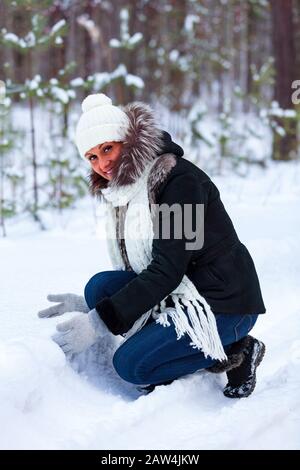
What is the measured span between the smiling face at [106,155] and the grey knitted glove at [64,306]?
596 mm

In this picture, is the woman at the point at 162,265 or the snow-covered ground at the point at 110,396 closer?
the snow-covered ground at the point at 110,396

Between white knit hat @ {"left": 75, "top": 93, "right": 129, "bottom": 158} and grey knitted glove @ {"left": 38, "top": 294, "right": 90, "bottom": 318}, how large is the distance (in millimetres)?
659

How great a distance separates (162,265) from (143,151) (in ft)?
1.43

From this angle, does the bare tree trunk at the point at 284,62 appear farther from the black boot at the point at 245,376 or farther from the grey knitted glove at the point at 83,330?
the grey knitted glove at the point at 83,330

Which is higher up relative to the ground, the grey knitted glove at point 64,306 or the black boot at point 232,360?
the grey knitted glove at point 64,306

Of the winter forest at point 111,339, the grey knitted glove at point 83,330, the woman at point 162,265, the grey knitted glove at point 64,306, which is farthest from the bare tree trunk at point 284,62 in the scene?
the grey knitted glove at point 83,330

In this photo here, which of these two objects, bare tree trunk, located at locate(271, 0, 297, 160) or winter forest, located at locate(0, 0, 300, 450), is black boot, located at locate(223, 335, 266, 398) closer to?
winter forest, located at locate(0, 0, 300, 450)

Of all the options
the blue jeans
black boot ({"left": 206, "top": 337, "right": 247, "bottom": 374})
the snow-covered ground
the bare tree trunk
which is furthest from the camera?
the bare tree trunk

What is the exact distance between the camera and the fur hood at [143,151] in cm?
247

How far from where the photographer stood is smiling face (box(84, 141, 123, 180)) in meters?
2.54

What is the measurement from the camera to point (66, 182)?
6.14 meters

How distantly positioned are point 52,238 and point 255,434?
10.1ft

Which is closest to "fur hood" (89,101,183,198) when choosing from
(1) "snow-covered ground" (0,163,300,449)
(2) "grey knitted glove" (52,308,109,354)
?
(2) "grey knitted glove" (52,308,109,354)

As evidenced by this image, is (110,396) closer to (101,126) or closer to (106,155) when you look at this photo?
(106,155)
